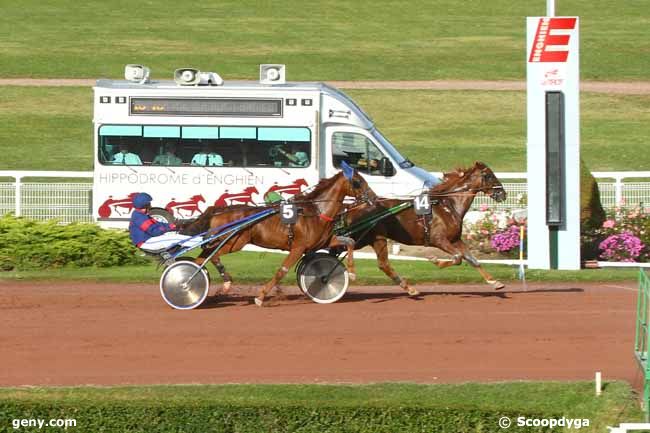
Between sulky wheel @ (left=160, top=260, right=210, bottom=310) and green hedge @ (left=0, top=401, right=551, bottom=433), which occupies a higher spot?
sulky wheel @ (left=160, top=260, right=210, bottom=310)

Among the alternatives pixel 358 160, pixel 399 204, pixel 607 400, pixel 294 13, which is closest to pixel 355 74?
pixel 294 13

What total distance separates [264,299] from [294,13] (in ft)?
117

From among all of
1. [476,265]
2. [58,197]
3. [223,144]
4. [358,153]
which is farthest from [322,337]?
[58,197]

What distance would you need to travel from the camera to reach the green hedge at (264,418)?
871cm

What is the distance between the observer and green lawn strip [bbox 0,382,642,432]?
344 inches

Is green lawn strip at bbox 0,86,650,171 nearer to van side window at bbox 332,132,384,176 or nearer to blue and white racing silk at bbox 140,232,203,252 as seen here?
van side window at bbox 332,132,384,176

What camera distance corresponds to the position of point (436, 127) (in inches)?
1334

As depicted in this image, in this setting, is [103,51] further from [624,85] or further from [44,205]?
[44,205]

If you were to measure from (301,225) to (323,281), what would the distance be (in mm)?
815

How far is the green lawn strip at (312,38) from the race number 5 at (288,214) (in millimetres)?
23315

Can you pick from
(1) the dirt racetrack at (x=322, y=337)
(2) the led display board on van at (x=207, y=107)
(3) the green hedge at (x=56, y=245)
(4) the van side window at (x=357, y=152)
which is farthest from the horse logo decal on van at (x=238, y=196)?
(1) the dirt racetrack at (x=322, y=337)

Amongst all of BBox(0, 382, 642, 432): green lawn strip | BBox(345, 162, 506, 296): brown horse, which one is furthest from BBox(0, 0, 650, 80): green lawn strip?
BBox(0, 382, 642, 432): green lawn strip

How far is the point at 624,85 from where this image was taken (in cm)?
3781

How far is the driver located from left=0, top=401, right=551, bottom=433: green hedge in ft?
16.1
